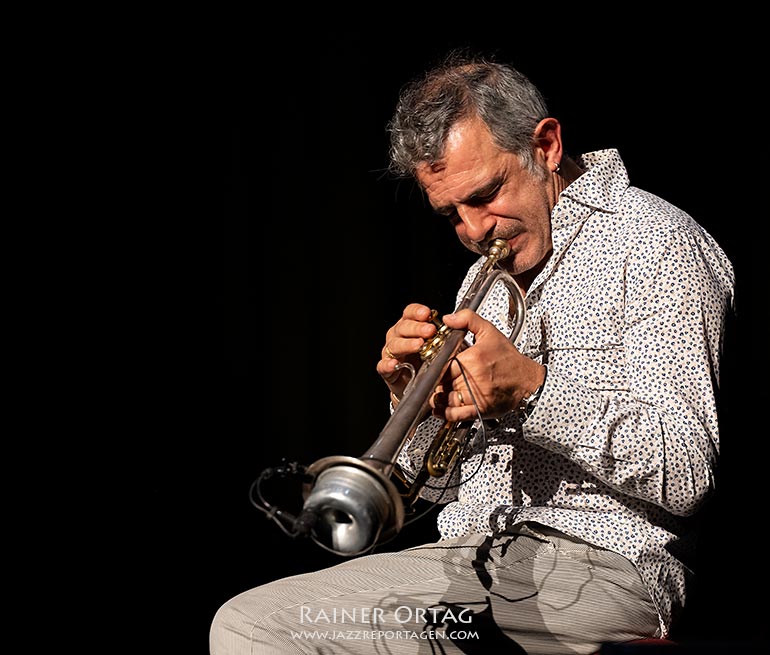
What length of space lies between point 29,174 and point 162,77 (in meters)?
0.62

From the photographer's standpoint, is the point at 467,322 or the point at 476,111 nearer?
the point at 467,322

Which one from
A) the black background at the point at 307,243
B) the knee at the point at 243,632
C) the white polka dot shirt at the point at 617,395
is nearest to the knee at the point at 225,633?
the knee at the point at 243,632

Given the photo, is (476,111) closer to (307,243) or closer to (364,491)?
(364,491)

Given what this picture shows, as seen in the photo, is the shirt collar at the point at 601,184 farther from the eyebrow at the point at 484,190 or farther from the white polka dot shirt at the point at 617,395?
the eyebrow at the point at 484,190

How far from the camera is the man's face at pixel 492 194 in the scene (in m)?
2.01

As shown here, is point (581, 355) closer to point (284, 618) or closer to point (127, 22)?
point (284, 618)

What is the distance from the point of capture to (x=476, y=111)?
2.04 metres

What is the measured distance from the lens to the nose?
2.04 metres

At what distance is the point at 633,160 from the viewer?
124 inches

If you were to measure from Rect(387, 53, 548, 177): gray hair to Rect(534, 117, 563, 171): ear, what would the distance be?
0.02m

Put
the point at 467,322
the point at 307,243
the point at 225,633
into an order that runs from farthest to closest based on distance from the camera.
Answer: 1. the point at 307,243
2. the point at 225,633
3. the point at 467,322

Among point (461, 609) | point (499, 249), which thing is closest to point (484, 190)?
point (499, 249)

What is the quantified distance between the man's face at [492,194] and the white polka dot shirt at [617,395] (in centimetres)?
6

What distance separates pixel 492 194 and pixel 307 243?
1772 millimetres
